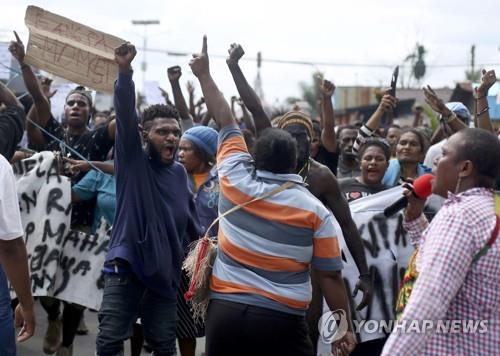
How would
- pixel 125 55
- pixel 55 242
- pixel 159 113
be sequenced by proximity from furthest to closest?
pixel 55 242 → pixel 159 113 → pixel 125 55

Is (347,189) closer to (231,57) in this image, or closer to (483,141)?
(231,57)

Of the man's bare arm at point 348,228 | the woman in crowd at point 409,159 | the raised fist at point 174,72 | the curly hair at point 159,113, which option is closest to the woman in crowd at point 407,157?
the woman in crowd at point 409,159

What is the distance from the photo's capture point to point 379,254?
19.1 feet

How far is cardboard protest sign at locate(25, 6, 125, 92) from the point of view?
5793 millimetres

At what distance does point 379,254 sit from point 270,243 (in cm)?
189

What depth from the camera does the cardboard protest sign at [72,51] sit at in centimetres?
579

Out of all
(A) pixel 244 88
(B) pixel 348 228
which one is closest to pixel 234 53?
(A) pixel 244 88

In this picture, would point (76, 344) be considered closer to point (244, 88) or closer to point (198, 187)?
point (198, 187)

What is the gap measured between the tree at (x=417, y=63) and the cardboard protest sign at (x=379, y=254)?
1607 inches

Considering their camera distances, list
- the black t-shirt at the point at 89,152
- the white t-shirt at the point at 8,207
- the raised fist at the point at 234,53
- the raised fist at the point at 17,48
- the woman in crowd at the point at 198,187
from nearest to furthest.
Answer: the white t-shirt at the point at 8,207
the raised fist at the point at 234,53
the woman in crowd at the point at 198,187
the raised fist at the point at 17,48
the black t-shirt at the point at 89,152

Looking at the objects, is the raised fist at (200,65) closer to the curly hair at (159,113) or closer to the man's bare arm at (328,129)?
the curly hair at (159,113)

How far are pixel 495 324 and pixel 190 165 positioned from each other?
3.90 m

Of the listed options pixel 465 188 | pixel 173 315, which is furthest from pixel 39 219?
pixel 465 188

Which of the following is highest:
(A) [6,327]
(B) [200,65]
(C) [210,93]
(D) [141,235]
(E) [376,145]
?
(B) [200,65]
